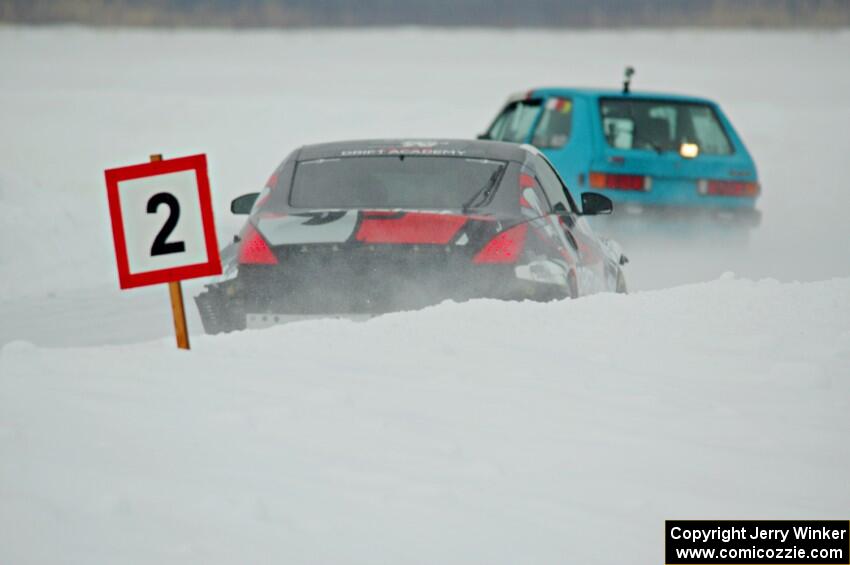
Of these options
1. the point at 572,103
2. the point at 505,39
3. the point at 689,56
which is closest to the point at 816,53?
the point at 689,56

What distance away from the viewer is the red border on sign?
566 centimetres

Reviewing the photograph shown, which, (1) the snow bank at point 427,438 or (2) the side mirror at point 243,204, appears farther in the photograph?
(2) the side mirror at point 243,204

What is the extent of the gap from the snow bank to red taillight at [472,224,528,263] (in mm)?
257

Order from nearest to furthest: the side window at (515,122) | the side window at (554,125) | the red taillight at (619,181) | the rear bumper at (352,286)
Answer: the rear bumper at (352,286) < the red taillight at (619,181) < the side window at (554,125) < the side window at (515,122)

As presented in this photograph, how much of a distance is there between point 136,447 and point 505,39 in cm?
5929

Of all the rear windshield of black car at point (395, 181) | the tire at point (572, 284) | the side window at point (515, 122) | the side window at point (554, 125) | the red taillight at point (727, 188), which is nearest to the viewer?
the tire at point (572, 284)

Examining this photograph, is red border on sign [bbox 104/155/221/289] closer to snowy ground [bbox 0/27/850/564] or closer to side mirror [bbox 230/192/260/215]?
snowy ground [bbox 0/27/850/564]

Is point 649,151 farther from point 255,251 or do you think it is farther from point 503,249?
point 255,251

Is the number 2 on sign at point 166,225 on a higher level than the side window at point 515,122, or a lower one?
higher

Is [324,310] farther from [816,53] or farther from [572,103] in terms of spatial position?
[816,53]

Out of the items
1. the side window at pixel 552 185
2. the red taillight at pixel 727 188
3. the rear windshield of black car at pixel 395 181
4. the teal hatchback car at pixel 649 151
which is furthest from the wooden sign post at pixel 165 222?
the red taillight at pixel 727 188

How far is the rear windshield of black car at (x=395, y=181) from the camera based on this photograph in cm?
673

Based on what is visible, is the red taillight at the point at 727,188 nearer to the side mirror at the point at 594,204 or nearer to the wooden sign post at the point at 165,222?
the side mirror at the point at 594,204

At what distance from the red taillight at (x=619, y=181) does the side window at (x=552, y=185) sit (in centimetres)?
363
